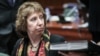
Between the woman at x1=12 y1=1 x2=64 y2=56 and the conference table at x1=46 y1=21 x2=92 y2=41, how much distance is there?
1743 millimetres

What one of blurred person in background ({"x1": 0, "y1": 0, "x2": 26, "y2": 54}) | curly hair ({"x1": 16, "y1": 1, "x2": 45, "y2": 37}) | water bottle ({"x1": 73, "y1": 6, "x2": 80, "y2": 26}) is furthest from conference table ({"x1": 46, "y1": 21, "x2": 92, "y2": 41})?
curly hair ({"x1": 16, "y1": 1, "x2": 45, "y2": 37})

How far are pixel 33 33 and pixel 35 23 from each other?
76 mm

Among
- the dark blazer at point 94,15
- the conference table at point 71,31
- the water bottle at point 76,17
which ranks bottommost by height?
the conference table at point 71,31

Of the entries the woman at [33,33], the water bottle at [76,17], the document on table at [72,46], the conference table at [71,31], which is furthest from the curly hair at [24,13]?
the water bottle at [76,17]

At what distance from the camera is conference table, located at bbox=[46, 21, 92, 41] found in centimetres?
410

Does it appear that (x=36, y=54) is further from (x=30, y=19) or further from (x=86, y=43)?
(x=86, y=43)

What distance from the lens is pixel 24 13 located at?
2371 mm

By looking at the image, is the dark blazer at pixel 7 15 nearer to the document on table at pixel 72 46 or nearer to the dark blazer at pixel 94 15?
the dark blazer at pixel 94 15

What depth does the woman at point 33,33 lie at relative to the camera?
2.30 meters

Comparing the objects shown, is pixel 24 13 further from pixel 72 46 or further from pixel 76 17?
pixel 76 17

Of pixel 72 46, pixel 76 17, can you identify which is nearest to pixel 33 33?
pixel 72 46

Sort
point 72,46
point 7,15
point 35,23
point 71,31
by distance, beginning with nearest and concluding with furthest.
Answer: point 72,46 < point 35,23 < point 7,15 < point 71,31

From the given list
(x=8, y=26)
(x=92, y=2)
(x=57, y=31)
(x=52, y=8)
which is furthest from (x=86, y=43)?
(x=52, y=8)

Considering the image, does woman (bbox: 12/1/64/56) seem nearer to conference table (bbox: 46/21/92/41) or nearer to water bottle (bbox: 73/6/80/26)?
conference table (bbox: 46/21/92/41)
